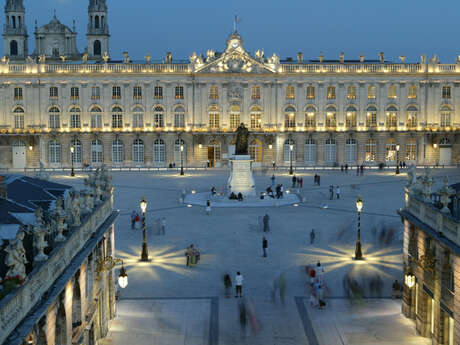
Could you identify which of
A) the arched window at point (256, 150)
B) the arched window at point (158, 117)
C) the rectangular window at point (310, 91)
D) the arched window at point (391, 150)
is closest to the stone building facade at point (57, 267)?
the arched window at point (158, 117)

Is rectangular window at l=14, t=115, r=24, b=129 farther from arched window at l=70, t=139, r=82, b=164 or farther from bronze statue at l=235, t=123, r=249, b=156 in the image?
bronze statue at l=235, t=123, r=249, b=156

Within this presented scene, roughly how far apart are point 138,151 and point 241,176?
1432 inches

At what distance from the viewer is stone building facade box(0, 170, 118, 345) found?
11406 millimetres

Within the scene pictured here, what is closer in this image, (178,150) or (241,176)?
(241,176)

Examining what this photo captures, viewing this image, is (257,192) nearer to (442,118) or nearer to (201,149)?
(201,149)

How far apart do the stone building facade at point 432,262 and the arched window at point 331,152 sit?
2350 inches

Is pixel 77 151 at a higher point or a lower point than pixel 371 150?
higher

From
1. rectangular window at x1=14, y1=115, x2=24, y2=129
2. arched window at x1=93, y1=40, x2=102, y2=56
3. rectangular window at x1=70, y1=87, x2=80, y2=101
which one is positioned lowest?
rectangular window at x1=14, y1=115, x2=24, y2=129

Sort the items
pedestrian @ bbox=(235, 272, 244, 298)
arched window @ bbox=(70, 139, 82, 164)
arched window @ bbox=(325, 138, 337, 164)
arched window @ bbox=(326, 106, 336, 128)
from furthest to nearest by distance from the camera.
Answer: arched window @ bbox=(325, 138, 337, 164) → arched window @ bbox=(326, 106, 336, 128) → arched window @ bbox=(70, 139, 82, 164) → pedestrian @ bbox=(235, 272, 244, 298)

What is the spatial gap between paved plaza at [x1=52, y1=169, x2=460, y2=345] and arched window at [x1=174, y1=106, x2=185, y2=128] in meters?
34.9

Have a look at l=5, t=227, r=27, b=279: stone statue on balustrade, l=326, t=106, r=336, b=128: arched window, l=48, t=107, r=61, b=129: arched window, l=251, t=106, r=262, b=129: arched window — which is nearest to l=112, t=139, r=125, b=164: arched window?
l=48, t=107, r=61, b=129: arched window

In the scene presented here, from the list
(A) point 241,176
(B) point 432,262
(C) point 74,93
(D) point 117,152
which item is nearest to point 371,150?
(D) point 117,152

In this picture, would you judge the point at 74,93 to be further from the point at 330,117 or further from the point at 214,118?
the point at 330,117

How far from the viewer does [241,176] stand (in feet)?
160
